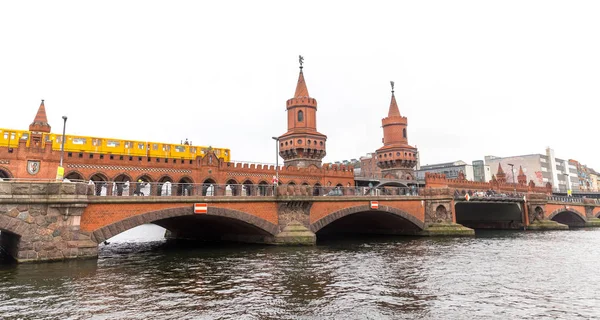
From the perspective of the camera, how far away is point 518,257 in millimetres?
26547

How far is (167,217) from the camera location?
26266 millimetres

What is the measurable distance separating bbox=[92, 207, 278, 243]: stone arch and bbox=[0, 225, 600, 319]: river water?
1.86 metres

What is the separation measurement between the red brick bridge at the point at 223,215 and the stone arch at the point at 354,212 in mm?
89

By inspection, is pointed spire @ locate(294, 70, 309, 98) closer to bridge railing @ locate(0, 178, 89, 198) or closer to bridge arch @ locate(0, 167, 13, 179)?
bridge arch @ locate(0, 167, 13, 179)

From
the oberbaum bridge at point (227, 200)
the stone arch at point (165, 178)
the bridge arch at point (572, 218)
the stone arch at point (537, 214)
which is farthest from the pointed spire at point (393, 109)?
the stone arch at point (165, 178)

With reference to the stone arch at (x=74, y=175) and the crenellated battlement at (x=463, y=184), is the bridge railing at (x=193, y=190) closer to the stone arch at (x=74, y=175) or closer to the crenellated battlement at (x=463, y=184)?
the stone arch at (x=74, y=175)

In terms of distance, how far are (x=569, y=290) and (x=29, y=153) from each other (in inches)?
1778

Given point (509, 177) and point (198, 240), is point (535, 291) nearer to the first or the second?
point (198, 240)

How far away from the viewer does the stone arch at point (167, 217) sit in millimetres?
23797

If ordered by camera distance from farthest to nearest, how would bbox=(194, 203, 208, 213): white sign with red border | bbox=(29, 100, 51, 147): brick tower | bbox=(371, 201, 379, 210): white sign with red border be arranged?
1. bbox=(29, 100, 51, 147): brick tower
2. bbox=(371, 201, 379, 210): white sign with red border
3. bbox=(194, 203, 208, 213): white sign with red border

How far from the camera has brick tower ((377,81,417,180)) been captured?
3004 inches

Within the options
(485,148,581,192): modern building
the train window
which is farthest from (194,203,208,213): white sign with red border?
(485,148,581,192): modern building

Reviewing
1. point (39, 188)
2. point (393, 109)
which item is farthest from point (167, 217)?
point (393, 109)

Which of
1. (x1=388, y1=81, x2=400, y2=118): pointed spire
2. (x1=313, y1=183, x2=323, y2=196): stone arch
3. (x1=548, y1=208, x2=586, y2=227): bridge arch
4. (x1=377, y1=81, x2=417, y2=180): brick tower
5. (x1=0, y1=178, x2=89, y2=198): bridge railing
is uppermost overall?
(x1=388, y1=81, x2=400, y2=118): pointed spire
